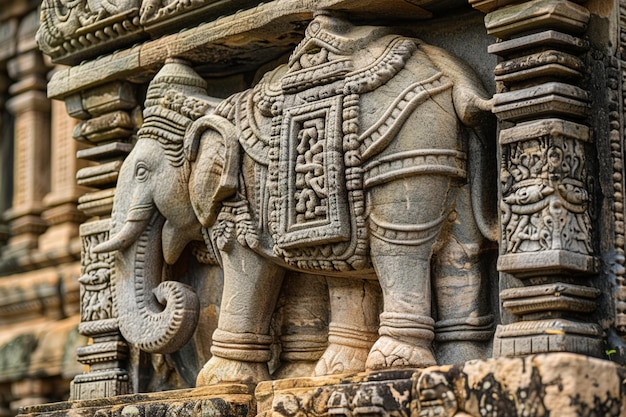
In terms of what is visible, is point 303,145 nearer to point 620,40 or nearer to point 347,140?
point 347,140

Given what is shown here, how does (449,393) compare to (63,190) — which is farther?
(63,190)

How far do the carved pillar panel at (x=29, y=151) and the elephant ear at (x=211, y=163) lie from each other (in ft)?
20.5

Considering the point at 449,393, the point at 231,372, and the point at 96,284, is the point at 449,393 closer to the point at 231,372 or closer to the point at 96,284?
the point at 231,372

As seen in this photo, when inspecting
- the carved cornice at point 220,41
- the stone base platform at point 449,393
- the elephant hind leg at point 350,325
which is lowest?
the stone base platform at point 449,393

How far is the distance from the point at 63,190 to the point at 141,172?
533 centimetres

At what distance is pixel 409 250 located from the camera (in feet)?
17.6

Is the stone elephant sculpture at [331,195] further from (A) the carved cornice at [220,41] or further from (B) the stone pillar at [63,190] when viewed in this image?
(B) the stone pillar at [63,190]

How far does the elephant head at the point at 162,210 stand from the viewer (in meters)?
6.21

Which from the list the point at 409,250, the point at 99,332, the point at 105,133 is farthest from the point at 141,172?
the point at 409,250

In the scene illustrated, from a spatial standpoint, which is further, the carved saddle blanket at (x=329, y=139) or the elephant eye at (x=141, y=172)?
the elephant eye at (x=141, y=172)

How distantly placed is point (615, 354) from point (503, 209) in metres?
0.67

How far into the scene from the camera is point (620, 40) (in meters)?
5.15

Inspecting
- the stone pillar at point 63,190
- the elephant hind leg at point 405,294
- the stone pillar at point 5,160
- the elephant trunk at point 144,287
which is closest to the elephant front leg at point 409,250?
the elephant hind leg at point 405,294

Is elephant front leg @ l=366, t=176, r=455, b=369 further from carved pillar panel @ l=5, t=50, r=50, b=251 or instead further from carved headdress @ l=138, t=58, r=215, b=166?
carved pillar panel @ l=5, t=50, r=50, b=251
